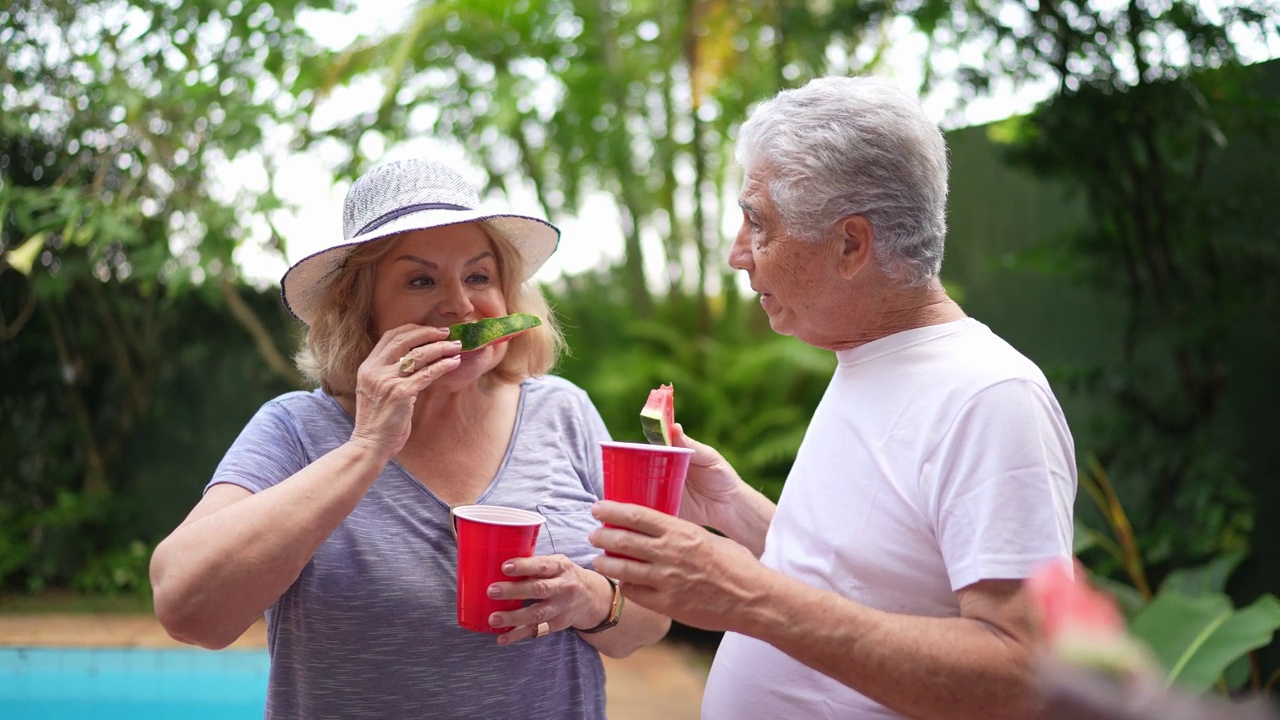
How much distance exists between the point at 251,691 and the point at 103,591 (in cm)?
281

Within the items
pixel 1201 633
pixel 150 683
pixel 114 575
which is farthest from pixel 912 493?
pixel 114 575

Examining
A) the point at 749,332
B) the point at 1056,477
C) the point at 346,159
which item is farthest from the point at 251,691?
the point at 1056,477

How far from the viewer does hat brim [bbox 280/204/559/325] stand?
5.76 feet

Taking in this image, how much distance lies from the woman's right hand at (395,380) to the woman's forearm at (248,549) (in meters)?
0.04

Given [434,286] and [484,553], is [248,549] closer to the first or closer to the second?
[484,553]

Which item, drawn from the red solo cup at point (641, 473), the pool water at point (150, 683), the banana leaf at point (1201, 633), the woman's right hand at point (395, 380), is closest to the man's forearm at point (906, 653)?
the red solo cup at point (641, 473)

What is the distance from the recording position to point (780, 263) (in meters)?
1.55

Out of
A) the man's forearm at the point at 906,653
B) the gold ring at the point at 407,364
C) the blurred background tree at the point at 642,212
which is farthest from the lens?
the blurred background tree at the point at 642,212

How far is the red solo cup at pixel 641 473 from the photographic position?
4.47 feet

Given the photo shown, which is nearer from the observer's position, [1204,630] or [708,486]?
[708,486]

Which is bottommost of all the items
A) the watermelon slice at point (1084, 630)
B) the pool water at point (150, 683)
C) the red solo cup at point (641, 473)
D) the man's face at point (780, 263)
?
the pool water at point (150, 683)

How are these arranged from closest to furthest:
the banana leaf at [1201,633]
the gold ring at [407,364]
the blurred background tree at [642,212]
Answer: the gold ring at [407,364] < the banana leaf at [1201,633] < the blurred background tree at [642,212]

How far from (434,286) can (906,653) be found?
1.06m

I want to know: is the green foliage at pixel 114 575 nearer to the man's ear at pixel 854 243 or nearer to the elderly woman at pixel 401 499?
the elderly woman at pixel 401 499
